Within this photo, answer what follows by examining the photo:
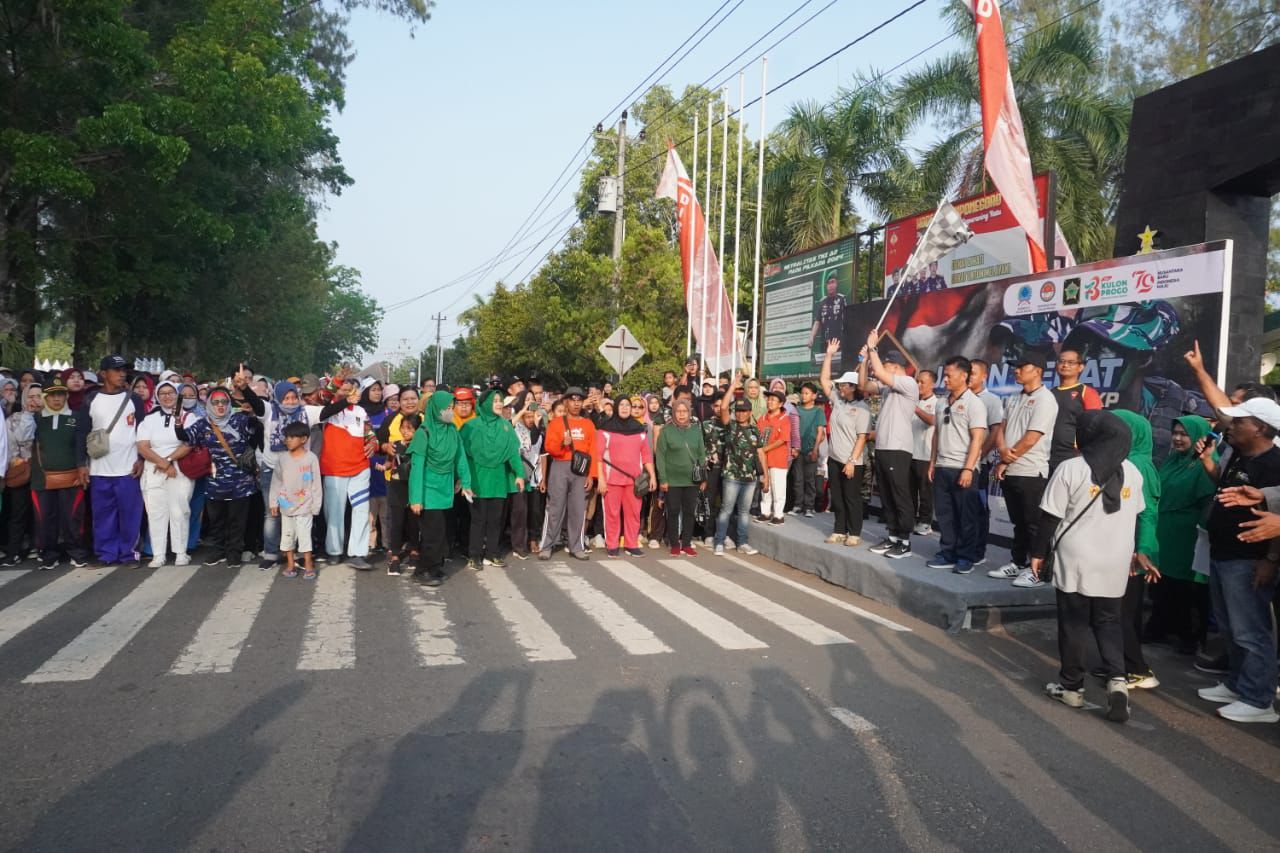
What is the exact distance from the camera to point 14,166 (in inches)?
618

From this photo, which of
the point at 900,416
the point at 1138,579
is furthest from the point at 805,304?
the point at 1138,579

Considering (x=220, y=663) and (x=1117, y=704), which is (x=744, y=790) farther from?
(x=220, y=663)

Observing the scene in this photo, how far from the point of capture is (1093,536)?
5418 mm

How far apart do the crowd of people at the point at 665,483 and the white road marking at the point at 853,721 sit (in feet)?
4.57

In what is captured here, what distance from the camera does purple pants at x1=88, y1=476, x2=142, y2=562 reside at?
9.34m

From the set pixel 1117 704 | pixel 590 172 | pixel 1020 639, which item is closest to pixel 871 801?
pixel 1117 704

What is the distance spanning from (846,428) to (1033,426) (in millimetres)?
2688

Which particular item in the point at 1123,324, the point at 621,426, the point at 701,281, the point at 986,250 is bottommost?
the point at 621,426

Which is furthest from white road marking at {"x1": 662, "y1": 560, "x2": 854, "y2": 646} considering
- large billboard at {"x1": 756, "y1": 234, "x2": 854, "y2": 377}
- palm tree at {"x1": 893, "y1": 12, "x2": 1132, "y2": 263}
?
palm tree at {"x1": 893, "y1": 12, "x2": 1132, "y2": 263}

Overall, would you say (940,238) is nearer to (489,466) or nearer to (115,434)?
(489,466)

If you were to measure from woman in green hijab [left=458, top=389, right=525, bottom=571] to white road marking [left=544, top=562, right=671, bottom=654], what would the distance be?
0.79m

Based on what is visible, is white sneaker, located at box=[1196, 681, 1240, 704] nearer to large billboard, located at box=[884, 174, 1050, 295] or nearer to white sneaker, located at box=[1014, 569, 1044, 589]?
white sneaker, located at box=[1014, 569, 1044, 589]

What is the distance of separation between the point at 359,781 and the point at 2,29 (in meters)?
17.6

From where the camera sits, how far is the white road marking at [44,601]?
22.6ft
